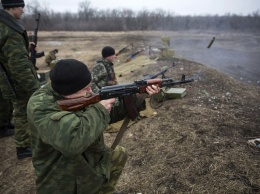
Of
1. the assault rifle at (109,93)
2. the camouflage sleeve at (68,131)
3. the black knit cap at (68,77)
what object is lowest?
the camouflage sleeve at (68,131)

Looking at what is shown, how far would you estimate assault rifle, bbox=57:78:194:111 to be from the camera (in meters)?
2.05

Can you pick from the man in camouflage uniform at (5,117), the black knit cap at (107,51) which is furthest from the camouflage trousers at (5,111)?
the black knit cap at (107,51)

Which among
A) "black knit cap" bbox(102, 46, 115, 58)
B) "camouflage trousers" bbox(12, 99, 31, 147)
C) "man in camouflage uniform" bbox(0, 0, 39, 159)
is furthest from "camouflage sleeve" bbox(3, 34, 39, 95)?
"black knit cap" bbox(102, 46, 115, 58)

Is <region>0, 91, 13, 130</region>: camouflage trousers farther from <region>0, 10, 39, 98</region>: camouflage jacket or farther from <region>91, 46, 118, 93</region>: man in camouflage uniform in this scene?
<region>91, 46, 118, 93</region>: man in camouflage uniform

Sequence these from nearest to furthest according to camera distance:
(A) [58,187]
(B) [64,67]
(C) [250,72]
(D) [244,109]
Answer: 1. (B) [64,67]
2. (A) [58,187]
3. (D) [244,109]
4. (C) [250,72]

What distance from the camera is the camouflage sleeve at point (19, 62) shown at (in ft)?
12.5

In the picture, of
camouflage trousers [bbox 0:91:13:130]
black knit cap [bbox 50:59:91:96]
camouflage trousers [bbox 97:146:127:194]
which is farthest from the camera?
camouflage trousers [bbox 0:91:13:130]

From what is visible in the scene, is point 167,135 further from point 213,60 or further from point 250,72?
point 213,60

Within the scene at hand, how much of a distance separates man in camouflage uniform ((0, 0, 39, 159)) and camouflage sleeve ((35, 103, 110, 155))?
2.21 meters

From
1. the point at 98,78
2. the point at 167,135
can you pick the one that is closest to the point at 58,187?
the point at 167,135

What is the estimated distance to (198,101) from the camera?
5816 mm

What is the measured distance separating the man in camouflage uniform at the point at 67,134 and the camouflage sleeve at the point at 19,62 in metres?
1.90

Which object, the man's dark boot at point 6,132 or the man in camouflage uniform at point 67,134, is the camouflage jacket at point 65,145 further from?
the man's dark boot at point 6,132

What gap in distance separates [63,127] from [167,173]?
2.08 metres
